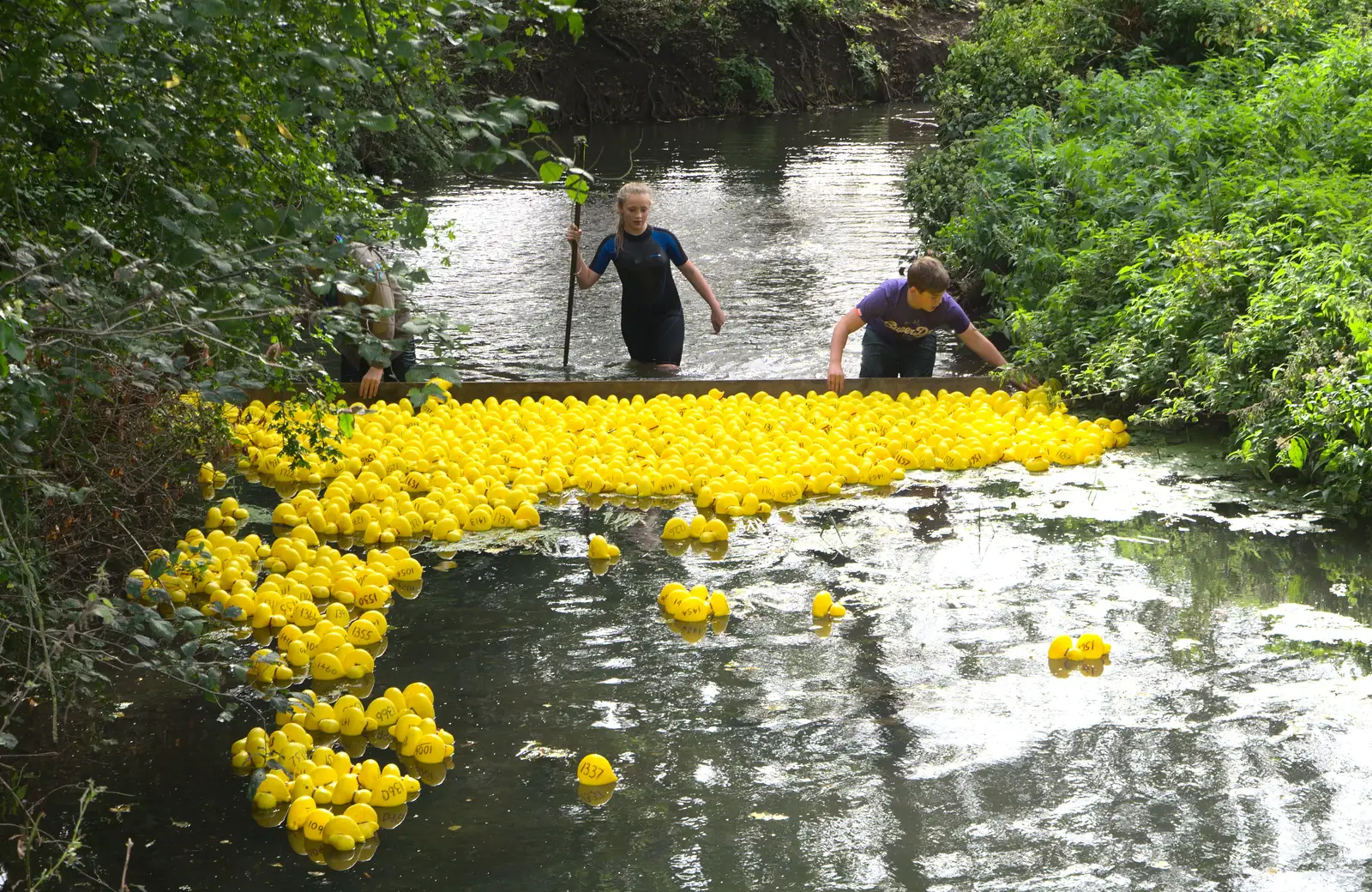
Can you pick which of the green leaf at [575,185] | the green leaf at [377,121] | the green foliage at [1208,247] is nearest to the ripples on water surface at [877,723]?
the green foliage at [1208,247]

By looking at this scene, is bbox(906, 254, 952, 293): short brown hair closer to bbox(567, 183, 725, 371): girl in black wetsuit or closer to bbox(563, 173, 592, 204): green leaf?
bbox(567, 183, 725, 371): girl in black wetsuit

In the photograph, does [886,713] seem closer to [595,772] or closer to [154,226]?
[595,772]

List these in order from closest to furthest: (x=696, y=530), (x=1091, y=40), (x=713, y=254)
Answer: (x=696, y=530)
(x=713, y=254)
(x=1091, y=40)

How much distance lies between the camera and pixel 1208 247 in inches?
299

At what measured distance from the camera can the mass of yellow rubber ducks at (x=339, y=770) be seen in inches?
144

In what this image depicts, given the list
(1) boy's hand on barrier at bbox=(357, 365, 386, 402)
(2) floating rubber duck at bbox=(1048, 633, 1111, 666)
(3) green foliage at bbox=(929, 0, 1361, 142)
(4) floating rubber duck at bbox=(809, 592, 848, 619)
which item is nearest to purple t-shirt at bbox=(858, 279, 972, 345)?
(1) boy's hand on barrier at bbox=(357, 365, 386, 402)

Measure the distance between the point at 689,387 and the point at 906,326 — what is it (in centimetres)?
155

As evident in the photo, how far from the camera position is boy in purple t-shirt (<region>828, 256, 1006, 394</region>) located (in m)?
8.01

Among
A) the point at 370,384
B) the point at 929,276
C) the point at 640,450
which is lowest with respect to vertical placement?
the point at 640,450

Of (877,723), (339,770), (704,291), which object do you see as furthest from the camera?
(704,291)

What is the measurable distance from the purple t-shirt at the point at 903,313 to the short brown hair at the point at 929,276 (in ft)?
1.02

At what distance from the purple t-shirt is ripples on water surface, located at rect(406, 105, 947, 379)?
65.7 inches

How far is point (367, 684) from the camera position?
4641mm

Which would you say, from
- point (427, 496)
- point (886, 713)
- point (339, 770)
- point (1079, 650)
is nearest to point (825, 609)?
point (886, 713)
